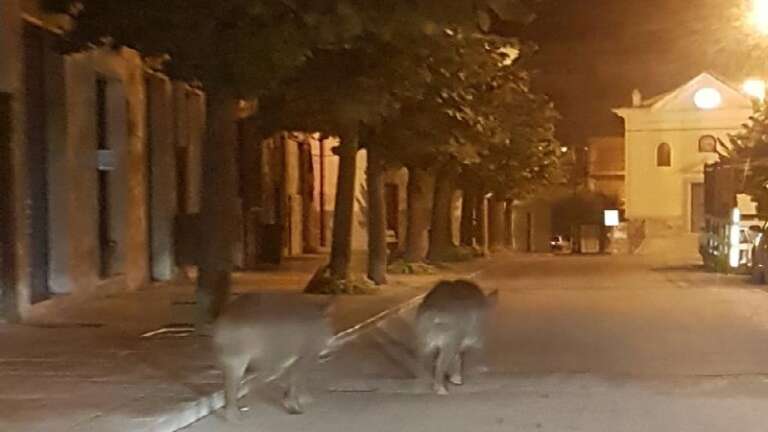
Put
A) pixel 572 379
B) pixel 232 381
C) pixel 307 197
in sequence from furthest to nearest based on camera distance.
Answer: pixel 307 197
pixel 572 379
pixel 232 381

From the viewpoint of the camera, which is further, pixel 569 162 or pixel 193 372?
pixel 569 162

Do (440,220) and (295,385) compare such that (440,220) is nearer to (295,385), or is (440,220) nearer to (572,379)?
(572,379)

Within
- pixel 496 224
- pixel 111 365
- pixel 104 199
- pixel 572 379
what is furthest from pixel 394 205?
pixel 572 379

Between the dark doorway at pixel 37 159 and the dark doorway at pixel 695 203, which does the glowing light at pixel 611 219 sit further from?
the dark doorway at pixel 37 159

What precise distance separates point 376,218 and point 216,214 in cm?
1342

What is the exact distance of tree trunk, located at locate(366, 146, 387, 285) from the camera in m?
32.2

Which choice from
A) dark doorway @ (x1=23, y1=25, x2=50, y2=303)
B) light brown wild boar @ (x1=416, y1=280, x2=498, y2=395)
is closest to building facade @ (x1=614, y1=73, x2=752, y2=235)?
dark doorway @ (x1=23, y1=25, x2=50, y2=303)

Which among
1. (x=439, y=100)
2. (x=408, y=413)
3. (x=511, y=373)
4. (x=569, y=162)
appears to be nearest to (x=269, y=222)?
(x=439, y=100)

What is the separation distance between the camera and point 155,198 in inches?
1256

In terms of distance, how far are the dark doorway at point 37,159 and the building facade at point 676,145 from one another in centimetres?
5980

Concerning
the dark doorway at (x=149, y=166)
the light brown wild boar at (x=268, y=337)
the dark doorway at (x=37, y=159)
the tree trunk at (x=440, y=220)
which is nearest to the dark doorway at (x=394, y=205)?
the tree trunk at (x=440, y=220)

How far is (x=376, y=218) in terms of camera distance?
32719 mm

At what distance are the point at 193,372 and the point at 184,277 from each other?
59.8 feet

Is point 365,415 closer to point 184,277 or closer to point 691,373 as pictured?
point 691,373
